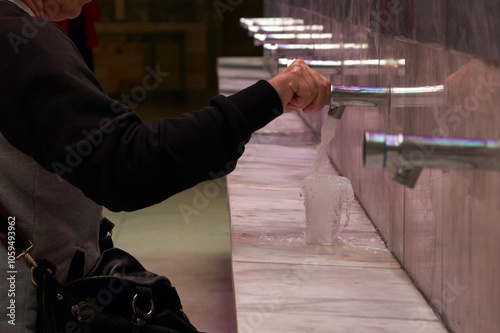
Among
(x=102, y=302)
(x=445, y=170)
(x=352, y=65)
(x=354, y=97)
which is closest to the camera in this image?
(x=445, y=170)

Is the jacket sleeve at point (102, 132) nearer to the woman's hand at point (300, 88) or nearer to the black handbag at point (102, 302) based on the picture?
the woman's hand at point (300, 88)

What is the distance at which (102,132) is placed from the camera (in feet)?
3.51

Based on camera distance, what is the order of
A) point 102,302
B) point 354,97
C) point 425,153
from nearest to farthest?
1. point 425,153
2. point 102,302
3. point 354,97

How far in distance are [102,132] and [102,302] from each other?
379mm

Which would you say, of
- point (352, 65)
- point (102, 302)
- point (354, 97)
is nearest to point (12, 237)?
point (102, 302)

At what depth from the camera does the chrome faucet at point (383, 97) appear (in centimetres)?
126

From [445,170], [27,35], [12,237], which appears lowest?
[12,237]

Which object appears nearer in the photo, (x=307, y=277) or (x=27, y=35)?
(x=27, y=35)

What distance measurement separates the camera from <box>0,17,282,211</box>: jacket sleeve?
107 centimetres

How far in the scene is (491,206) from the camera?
978 mm

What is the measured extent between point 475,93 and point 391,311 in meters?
0.41

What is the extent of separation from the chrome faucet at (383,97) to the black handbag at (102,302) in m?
0.45

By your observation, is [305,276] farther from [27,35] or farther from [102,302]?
[27,35]

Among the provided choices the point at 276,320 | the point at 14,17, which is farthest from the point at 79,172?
the point at 276,320
